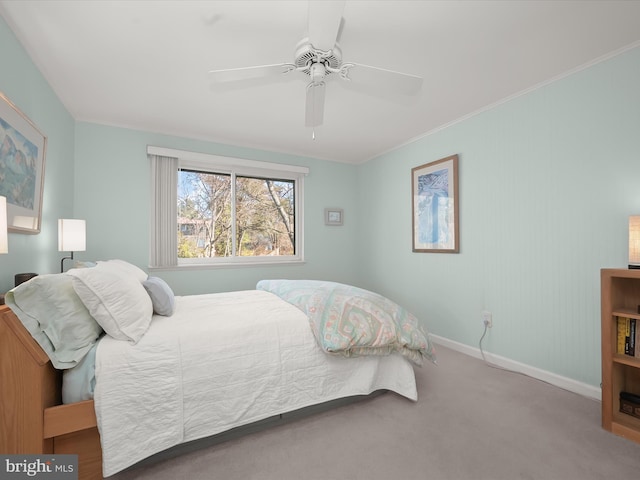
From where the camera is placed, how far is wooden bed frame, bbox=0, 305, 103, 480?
4.01 ft

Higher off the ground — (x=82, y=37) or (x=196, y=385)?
(x=82, y=37)

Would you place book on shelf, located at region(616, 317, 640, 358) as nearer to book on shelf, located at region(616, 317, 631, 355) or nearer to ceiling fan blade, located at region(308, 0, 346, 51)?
book on shelf, located at region(616, 317, 631, 355)

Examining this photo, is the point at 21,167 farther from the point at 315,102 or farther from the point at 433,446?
the point at 433,446

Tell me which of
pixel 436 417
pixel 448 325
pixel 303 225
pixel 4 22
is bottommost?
pixel 436 417

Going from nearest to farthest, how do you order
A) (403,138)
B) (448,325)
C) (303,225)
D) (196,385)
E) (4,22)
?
(196,385), (4,22), (448,325), (403,138), (303,225)

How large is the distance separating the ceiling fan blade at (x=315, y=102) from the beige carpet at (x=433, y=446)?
2017mm

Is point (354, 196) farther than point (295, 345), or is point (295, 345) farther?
point (354, 196)

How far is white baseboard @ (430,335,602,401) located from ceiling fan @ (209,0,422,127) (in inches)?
93.8

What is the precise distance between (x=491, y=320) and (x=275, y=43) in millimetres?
2874

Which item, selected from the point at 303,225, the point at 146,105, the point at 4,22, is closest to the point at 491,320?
the point at 303,225

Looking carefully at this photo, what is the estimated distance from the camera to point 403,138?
3.64 m

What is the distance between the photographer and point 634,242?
173cm

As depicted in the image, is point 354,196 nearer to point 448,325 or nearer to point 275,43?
point 448,325

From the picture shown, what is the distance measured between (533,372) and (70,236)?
384 cm
